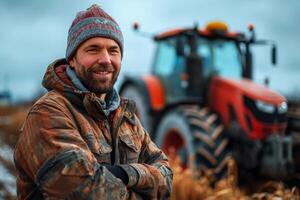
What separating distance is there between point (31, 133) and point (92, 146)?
0.88 ft

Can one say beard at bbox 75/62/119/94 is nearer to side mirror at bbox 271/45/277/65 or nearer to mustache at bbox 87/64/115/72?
mustache at bbox 87/64/115/72

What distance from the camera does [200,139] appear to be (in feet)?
18.2

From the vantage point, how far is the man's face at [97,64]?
2031 millimetres

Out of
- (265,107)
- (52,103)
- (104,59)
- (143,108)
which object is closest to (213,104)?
(265,107)

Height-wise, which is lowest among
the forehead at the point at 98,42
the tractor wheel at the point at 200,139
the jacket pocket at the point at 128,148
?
the tractor wheel at the point at 200,139

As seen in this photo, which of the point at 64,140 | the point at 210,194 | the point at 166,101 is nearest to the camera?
the point at 64,140

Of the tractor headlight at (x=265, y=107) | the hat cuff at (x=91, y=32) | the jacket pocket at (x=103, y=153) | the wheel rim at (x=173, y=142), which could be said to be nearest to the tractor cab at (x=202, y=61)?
the wheel rim at (x=173, y=142)

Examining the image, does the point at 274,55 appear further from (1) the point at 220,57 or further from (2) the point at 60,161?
(2) the point at 60,161

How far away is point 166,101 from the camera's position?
7.04 meters

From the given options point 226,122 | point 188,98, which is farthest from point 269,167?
point 188,98

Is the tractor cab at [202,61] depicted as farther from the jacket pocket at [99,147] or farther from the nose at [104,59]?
the jacket pocket at [99,147]

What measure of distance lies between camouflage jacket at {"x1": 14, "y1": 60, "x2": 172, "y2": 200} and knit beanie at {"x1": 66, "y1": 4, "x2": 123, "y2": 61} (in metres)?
0.15

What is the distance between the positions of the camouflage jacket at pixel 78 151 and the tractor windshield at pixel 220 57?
4.54 meters

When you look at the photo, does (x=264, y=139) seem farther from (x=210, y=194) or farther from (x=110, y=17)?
(x=110, y=17)
